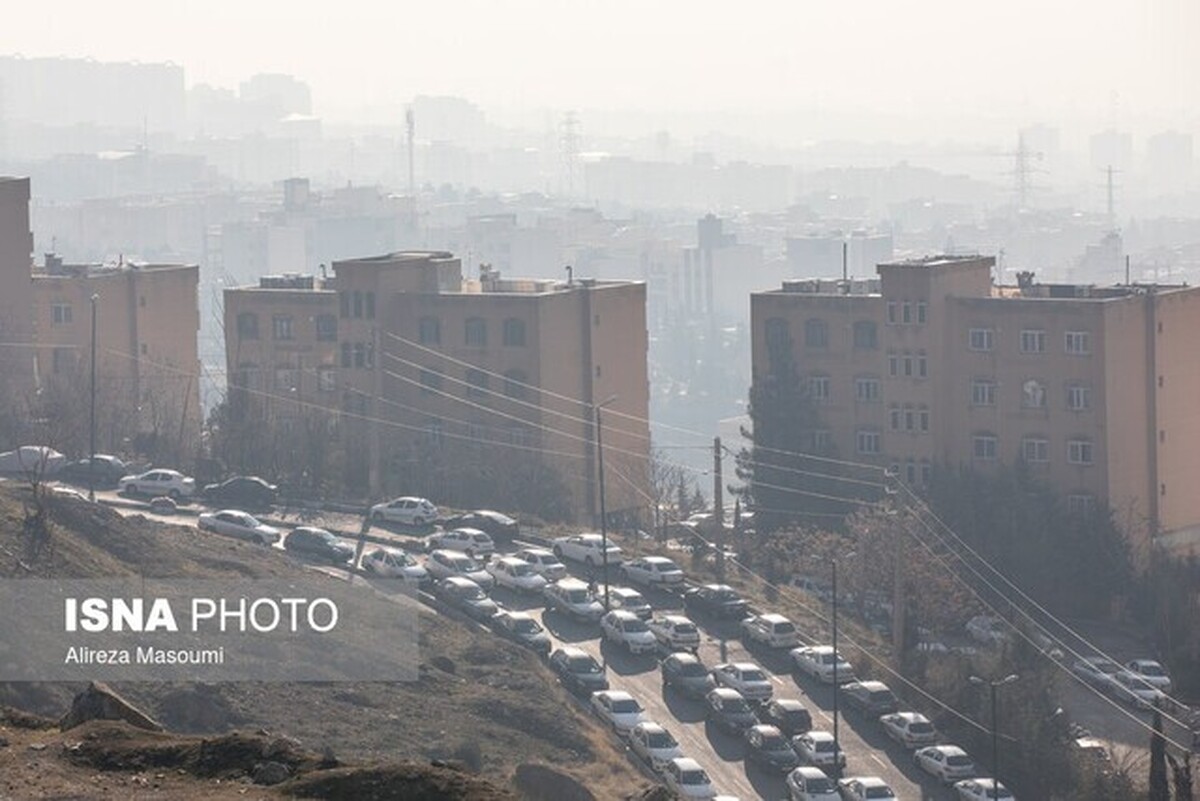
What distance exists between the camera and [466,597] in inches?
857

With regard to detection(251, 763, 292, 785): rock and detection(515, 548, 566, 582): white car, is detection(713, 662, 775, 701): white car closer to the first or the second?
detection(515, 548, 566, 582): white car

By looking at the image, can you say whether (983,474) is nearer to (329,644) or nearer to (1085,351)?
(1085,351)

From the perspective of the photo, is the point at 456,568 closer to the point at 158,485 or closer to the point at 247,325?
the point at 158,485

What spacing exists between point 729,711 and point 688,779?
1.81 m

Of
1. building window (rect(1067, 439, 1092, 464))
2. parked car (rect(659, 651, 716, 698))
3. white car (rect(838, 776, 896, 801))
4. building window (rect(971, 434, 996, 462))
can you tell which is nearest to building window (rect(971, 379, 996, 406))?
building window (rect(971, 434, 996, 462))

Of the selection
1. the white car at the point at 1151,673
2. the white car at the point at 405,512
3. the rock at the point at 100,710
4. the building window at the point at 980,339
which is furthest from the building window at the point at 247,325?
the rock at the point at 100,710

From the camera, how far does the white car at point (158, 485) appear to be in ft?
85.8

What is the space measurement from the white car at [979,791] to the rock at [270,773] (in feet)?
29.1

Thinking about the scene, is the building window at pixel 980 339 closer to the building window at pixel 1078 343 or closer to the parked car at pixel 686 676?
the building window at pixel 1078 343

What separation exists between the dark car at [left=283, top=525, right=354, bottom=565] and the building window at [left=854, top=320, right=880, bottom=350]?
10317 millimetres

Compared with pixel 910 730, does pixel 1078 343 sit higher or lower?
higher

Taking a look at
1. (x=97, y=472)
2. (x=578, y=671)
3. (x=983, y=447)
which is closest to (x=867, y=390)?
(x=983, y=447)

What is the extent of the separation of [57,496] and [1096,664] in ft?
29.7

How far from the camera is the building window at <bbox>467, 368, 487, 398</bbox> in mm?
33406
